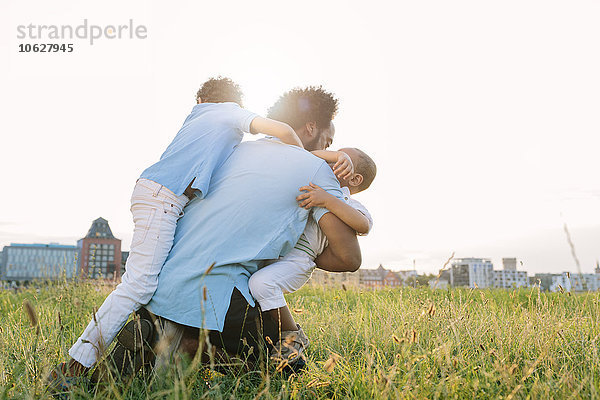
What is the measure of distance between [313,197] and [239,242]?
469mm

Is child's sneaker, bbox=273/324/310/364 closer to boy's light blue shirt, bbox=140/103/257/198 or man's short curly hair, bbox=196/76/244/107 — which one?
boy's light blue shirt, bbox=140/103/257/198

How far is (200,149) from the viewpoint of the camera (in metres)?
2.70

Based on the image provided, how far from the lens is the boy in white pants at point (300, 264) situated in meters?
2.60

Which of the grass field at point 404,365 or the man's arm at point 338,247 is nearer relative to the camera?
the grass field at point 404,365

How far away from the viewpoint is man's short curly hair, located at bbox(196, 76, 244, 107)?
3750mm

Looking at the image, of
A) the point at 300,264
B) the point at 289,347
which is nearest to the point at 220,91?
the point at 300,264

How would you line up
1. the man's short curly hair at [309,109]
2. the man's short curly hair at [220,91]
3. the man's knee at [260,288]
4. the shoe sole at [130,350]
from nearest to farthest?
the shoe sole at [130,350], the man's knee at [260,288], the man's short curly hair at [309,109], the man's short curly hair at [220,91]

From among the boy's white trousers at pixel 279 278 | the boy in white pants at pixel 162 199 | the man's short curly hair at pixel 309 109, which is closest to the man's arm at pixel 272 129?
the boy in white pants at pixel 162 199

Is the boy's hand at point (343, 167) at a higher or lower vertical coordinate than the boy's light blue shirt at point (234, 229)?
higher

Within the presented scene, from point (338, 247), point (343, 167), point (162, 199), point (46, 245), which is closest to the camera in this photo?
point (162, 199)

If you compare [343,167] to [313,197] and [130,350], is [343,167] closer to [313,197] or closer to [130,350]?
Answer: [313,197]

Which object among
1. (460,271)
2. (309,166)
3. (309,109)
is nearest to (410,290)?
(309,109)

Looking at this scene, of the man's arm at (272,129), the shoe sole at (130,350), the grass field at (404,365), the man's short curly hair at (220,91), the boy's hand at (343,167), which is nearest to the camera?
the grass field at (404,365)

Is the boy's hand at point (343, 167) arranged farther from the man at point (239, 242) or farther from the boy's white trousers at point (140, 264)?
the boy's white trousers at point (140, 264)
